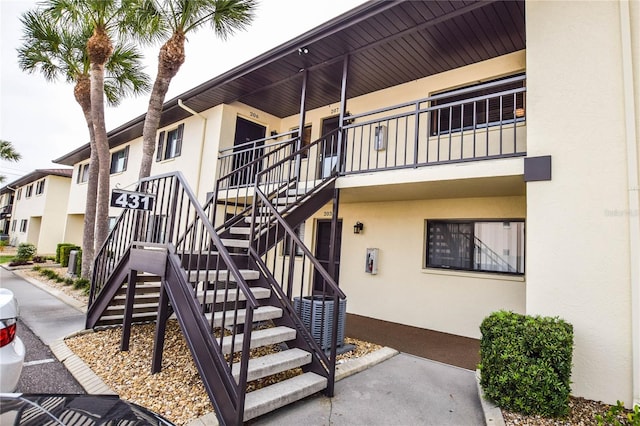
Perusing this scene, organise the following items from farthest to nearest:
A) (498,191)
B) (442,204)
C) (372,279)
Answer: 1. (372,279)
2. (442,204)
3. (498,191)

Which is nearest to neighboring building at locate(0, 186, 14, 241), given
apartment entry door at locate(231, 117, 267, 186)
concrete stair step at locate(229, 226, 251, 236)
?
apartment entry door at locate(231, 117, 267, 186)

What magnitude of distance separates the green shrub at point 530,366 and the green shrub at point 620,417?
32cm

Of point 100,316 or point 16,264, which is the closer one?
point 100,316

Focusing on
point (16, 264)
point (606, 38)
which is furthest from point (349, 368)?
point (16, 264)

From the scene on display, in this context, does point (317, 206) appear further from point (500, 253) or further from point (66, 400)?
point (66, 400)

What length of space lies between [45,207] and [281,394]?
2775 centimetres

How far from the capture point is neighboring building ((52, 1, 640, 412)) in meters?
3.75

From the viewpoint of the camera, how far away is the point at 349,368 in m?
4.28

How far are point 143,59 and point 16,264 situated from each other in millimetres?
11849

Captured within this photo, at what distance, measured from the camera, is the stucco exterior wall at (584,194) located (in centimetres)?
363

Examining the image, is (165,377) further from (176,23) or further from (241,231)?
(176,23)

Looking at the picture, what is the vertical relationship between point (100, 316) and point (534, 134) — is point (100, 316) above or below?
below

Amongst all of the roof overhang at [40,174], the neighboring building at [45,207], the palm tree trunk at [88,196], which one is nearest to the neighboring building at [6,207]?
the roof overhang at [40,174]

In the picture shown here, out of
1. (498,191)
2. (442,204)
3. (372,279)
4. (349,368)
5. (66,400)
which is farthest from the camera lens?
(372,279)
